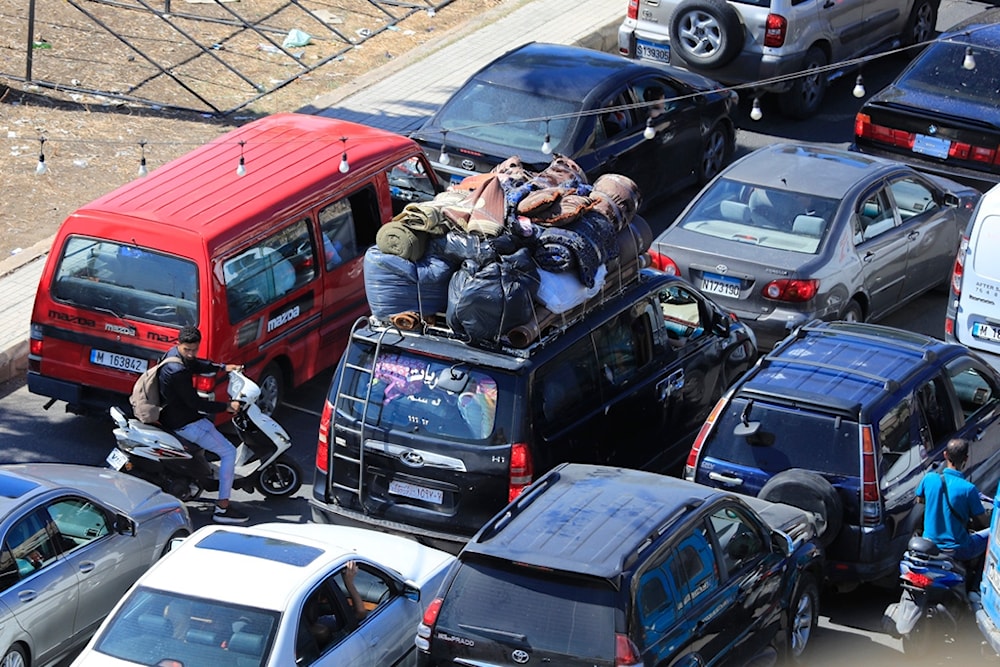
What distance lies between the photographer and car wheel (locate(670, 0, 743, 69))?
59.8 feet

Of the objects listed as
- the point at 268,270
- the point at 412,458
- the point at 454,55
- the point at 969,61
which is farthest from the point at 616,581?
the point at 454,55

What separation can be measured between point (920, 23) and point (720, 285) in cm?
889

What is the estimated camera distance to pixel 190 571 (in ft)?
29.2

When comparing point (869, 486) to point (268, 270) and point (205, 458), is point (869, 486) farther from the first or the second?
point (268, 270)

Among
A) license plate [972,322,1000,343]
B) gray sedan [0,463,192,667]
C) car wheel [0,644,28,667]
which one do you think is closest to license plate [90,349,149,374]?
gray sedan [0,463,192,667]

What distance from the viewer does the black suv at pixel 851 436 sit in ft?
33.4

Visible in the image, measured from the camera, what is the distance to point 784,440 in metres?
10.5

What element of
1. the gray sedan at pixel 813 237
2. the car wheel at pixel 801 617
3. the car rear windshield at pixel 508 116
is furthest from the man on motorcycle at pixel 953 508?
the car rear windshield at pixel 508 116

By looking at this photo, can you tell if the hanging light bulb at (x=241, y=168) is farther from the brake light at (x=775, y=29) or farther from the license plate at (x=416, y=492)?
the brake light at (x=775, y=29)

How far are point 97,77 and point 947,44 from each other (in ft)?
33.3

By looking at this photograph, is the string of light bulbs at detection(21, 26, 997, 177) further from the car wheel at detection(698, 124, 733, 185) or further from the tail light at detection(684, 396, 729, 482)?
the tail light at detection(684, 396, 729, 482)

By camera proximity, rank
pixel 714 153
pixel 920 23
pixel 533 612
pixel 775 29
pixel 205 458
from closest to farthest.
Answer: pixel 533 612
pixel 205 458
pixel 714 153
pixel 775 29
pixel 920 23

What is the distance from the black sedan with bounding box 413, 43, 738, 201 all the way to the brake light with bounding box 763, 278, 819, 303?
277cm

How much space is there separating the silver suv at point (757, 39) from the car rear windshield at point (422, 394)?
8.82 meters
